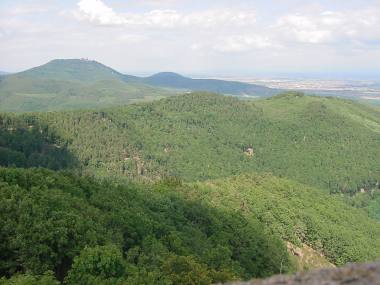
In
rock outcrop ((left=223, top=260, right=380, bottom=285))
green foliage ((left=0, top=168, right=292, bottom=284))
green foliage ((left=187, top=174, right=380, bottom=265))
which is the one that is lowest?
green foliage ((left=187, top=174, right=380, bottom=265))

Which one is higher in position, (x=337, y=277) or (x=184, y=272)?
(x=337, y=277)

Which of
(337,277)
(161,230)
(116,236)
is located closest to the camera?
(337,277)

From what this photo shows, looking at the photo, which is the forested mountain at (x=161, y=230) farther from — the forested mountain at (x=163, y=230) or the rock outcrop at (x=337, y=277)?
the rock outcrop at (x=337, y=277)

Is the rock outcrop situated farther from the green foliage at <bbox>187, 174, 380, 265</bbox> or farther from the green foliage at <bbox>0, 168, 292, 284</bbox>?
the green foliage at <bbox>187, 174, 380, 265</bbox>

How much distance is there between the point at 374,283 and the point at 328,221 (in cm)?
13962

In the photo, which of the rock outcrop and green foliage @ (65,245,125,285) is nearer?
the rock outcrop

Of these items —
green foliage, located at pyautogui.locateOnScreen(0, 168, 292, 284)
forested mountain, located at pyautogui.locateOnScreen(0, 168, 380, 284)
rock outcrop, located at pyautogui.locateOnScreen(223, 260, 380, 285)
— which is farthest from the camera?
forested mountain, located at pyautogui.locateOnScreen(0, 168, 380, 284)

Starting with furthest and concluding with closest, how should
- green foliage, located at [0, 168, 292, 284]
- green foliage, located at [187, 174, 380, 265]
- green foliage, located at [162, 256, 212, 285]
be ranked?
green foliage, located at [187, 174, 380, 265], green foliage, located at [0, 168, 292, 284], green foliage, located at [162, 256, 212, 285]

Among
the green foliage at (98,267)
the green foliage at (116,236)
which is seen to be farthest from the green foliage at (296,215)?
the green foliage at (98,267)

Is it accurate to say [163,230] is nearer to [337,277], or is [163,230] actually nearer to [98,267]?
[98,267]

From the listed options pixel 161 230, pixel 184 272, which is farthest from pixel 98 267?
pixel 161 230

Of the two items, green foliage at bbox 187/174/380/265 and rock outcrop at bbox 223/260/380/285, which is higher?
rock outcrop at bbox 223/260/380/285

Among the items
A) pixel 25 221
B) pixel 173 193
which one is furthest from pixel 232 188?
pixel 25 221

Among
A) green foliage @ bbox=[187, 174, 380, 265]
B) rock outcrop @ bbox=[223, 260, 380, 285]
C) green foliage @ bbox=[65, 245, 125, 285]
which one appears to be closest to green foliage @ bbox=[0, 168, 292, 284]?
green foliage @ bbox=[65, 245, 125, 285]
